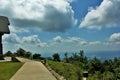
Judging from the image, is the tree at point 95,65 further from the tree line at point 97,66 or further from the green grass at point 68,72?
the green grass at point 68,72

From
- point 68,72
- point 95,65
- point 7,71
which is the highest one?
point 95,65

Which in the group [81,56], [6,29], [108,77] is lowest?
[108,77]

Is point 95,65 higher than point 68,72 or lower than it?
higher

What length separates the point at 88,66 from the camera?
37844mm

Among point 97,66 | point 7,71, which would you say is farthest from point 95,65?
point 7,71

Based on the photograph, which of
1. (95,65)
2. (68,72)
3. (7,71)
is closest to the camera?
(7,71)

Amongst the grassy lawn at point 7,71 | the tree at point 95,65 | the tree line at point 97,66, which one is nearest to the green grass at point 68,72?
the tree line at point 97,66

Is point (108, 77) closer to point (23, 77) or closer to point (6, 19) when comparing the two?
point (23, 77)

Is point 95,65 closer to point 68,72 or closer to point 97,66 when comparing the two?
point 97,66

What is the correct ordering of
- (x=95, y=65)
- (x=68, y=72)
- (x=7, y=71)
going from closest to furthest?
1. (x=7, y=71)
2. (x=68, y=72)
3. (x=95, y=65)

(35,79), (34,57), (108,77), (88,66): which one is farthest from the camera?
(34,57)

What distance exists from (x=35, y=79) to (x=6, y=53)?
32180mm

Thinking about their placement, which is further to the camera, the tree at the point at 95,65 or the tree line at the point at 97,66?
the tree at the point at 95,65

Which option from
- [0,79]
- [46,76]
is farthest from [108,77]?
[0,79]
